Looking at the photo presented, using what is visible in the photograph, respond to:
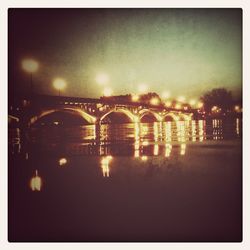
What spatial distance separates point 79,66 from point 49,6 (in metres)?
0.86

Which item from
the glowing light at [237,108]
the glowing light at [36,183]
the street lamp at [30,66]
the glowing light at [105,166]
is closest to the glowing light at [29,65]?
the street lamp at [30,66]

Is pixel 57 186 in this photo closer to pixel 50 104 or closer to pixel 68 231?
pixel 68 231

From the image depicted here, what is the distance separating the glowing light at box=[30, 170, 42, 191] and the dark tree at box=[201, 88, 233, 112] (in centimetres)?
246

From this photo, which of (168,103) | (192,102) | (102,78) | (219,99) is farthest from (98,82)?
(219,99)

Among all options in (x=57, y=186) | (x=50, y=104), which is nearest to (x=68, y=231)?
(x=57, y=186)

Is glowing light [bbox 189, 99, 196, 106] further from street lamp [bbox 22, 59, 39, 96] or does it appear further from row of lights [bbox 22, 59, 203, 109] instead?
street lamp [bbox 22, 59, 39, 96]

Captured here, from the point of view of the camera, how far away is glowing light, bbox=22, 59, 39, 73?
384 cm

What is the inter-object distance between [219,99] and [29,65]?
2680 mm

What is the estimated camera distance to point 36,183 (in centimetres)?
369

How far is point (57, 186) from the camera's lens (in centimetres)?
365

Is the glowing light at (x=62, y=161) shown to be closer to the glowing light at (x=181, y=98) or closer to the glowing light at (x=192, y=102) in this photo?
the glowing light at (x=181, y=98)

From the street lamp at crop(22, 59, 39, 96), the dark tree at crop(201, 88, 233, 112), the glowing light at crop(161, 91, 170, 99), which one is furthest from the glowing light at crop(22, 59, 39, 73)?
the dark tree at crop(201, 88, 233, 112)

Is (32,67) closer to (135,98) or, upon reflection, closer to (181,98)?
(135,98)

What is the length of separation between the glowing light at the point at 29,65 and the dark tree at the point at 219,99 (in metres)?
2.33
